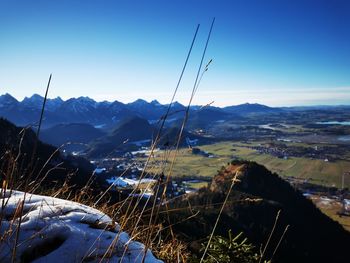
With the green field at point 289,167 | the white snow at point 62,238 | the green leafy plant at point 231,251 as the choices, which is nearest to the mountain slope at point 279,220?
the green leafy plant at point 231,251

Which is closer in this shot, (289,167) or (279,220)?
(279,220)

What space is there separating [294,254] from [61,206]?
56.1 m

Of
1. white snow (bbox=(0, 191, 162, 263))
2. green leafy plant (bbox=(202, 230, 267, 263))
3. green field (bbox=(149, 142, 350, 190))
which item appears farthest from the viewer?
green field (bbox=(149, 142, 350, 190))

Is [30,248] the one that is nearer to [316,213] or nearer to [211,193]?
[211,193]

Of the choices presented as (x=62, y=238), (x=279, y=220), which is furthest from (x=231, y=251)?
(x=279, y=220)

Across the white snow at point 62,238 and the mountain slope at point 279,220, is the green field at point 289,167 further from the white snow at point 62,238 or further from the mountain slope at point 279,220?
the white snow at point 62,238

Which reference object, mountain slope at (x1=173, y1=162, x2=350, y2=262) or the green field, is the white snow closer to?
mountain slope at (x1=173, y1=162, x2=350, y2=262)

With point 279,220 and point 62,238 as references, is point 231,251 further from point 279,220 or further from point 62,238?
point 279,220

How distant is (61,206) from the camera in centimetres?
269

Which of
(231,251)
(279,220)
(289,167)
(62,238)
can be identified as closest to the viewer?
(62,238)

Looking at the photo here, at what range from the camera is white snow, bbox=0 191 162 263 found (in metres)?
2.03

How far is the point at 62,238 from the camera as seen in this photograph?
2.26 m

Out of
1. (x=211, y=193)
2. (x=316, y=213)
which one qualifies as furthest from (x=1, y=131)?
(x=316, y=213)

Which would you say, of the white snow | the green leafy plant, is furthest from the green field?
the white snow
